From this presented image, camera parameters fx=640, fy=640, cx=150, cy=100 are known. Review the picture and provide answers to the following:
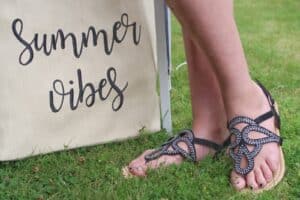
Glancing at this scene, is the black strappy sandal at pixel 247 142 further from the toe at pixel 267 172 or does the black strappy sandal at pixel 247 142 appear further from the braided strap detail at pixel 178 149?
the braided strap detail at pixel 178 149

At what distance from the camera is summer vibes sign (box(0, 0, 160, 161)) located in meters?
1.50

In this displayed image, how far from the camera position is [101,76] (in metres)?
1.62

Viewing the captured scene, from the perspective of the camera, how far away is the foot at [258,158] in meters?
1.42

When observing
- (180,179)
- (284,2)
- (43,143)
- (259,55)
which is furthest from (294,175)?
(284,2)

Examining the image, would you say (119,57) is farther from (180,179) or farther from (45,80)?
(180,179)

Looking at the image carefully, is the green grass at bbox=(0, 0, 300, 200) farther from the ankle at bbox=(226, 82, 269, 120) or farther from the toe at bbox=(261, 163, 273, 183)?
the ankle at bbox=(226, 82, 269, 120)

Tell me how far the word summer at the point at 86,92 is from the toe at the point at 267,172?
0.42 metres

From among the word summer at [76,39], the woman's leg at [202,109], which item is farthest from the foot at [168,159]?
the word summer at [76,39]

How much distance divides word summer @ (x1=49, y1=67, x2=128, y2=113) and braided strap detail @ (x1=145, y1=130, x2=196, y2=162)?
18cm

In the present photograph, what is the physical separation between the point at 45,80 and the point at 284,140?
0.63 meters

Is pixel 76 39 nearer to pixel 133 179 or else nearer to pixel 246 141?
pixel 133 179

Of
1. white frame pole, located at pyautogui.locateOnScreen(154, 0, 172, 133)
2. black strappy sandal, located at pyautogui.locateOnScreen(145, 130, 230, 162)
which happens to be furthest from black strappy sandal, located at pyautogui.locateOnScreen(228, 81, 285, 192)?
white frame pole, located at pyautogui.locateOnScreen(154, 0, 172, 133)

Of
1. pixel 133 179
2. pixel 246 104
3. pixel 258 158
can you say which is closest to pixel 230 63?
pixel 246 104

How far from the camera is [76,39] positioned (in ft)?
5.15
